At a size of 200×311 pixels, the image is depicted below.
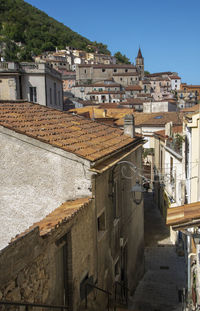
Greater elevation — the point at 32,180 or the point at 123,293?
the point at 32,180

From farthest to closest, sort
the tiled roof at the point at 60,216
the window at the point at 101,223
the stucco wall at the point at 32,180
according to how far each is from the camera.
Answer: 1. the window at the point at 101,223
2. the stucco wall at the point at 32,180
3. the tiled roof at the point at 60,216

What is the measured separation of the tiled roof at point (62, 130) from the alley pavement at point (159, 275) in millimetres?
7363

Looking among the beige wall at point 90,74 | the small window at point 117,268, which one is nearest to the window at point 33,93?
the small window at point 117,268

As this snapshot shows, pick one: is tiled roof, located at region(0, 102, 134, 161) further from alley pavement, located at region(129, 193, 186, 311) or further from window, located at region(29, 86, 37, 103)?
window, located at region(29, 86, 37, 103)

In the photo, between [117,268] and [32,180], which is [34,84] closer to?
[117,268]

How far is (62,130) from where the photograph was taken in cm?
1084

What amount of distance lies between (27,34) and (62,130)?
140m

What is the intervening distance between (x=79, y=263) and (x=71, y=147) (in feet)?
10.0

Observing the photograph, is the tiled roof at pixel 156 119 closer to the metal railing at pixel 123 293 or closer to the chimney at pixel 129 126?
the chimney at pixel 129 126

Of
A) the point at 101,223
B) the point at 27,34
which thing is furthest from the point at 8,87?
the point at 27,34

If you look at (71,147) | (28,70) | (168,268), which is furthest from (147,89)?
(71,147)

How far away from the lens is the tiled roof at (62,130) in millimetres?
9094

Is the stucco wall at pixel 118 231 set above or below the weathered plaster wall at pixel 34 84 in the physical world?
below

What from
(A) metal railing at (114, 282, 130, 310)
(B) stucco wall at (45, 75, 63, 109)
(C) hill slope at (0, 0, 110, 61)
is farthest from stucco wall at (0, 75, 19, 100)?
(C) hill slope at (0, 0, 110, 61)
